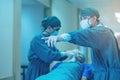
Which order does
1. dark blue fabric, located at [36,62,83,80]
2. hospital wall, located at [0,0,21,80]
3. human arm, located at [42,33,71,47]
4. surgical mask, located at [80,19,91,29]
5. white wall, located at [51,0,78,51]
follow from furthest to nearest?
1. white wall, located at [51,0,78,51]
2. hospital wall, located at [0,0,21,80]
3. surgical mask, located at [80,19,91,29]
4. human arm, located at [42,33,71,47]
5. dark blue fabric, located at [36,62,83,80]

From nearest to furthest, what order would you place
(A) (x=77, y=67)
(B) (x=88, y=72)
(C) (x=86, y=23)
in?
(C) (x=86, y=23) < (A) (x=77, y=67) < (B) (x=88, y=72)

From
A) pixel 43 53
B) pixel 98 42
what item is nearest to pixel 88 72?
pixel 43 53

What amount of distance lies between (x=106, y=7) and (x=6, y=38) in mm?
3080

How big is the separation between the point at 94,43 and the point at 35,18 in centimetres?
330

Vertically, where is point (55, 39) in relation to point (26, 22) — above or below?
below

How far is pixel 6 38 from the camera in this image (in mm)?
3219

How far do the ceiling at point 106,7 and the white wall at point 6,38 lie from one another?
8.28 feet

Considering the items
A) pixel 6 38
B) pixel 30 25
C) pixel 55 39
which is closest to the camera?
pixel 55 39

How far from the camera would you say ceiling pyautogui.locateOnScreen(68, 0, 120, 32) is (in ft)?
18.0

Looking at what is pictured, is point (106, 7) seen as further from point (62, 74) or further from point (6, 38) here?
point (62, 74)

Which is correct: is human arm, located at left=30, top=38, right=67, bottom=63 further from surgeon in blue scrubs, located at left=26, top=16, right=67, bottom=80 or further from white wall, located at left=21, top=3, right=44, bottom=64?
white wall, located at left=21, top=3, right=44, bottom=64

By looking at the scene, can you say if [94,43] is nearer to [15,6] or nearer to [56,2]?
[15,6]

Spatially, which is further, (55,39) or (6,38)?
(6,38)

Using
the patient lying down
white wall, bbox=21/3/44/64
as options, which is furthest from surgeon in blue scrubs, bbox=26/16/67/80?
white wall, bbox=21/3/44/64
